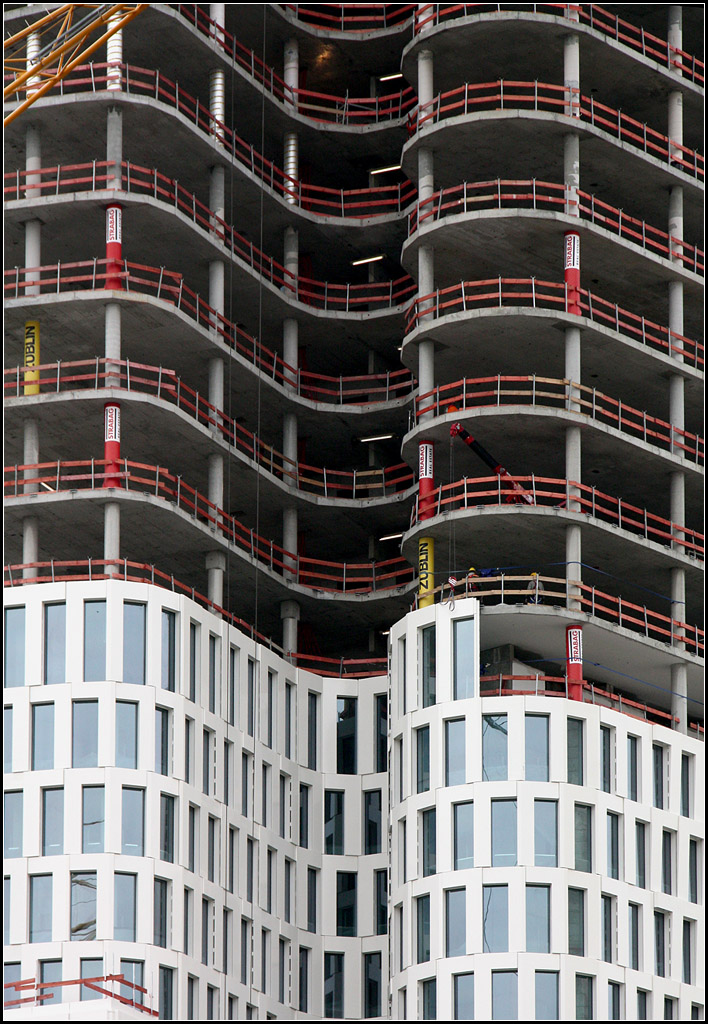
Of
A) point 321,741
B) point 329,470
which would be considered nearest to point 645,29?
point 329,470

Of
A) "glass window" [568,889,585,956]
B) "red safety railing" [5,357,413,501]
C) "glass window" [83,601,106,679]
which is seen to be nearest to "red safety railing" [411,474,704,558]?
"red safety railing" [5,357,413,501]

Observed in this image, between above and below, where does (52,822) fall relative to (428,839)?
above

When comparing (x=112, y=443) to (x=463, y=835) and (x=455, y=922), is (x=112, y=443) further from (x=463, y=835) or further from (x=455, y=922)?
(x=455, y=922)

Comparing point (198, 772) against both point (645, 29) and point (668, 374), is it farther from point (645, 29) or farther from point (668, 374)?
point (645, 29)

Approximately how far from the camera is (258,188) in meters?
127

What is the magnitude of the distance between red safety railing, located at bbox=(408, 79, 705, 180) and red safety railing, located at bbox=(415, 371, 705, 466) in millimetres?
11382

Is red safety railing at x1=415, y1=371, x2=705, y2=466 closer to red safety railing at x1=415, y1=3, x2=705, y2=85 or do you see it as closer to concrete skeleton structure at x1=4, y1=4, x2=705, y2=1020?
concrete skeleton structure at x1=4, y1=4, x2=705, y2=1020

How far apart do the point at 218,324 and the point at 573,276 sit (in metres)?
16.0

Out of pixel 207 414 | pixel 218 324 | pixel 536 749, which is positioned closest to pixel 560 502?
pixel 536 749

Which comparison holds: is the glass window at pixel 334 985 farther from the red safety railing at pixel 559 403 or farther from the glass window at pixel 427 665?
the red safety railing at pixel 559 403

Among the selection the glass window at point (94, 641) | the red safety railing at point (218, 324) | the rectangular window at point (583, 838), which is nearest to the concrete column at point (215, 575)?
the glass window at point (94, 641)

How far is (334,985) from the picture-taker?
118 m

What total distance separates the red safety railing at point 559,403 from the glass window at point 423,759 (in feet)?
46.2

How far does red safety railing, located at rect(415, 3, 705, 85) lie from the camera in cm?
12131
